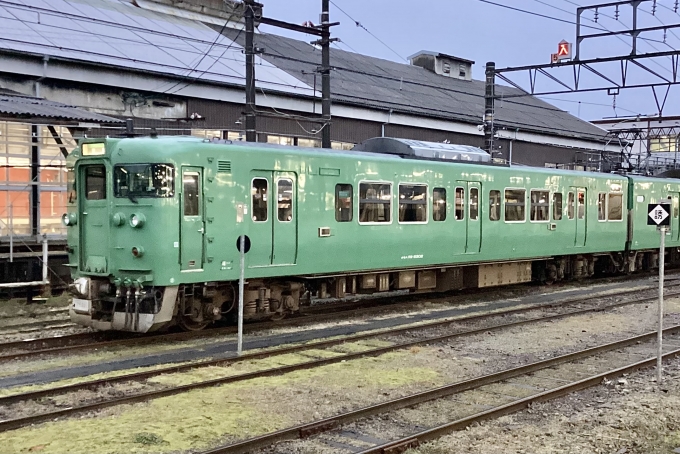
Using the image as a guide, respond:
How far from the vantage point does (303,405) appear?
8.34 metres

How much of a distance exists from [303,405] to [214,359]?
8.17 ft

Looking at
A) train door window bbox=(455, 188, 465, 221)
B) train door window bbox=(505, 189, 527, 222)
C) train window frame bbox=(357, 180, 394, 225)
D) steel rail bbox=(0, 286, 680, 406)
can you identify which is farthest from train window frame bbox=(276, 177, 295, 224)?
train door window bbox=(505, 189, 527, 222)

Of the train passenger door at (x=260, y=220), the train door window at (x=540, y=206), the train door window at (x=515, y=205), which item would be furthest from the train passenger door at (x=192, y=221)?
the train door window at (x=540, y=206)

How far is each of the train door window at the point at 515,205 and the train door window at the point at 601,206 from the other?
4082 mm

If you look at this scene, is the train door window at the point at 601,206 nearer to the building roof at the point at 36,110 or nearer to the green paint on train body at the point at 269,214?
the green paint on train body at the point at 269,214

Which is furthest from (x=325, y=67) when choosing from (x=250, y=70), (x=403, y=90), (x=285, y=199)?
(x=403, y=90)

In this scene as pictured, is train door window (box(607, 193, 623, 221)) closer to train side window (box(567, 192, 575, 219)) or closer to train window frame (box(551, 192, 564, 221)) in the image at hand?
train side window (box(567, 192, 575, 219))

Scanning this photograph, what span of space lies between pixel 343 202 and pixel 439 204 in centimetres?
300

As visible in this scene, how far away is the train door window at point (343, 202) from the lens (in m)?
14.1

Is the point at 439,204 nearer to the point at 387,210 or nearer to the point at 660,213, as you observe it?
the point at 387,210

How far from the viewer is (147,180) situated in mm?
11492

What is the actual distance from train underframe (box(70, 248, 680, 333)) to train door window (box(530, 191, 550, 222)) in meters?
1.27

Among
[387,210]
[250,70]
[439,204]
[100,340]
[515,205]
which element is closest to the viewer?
[100,340]

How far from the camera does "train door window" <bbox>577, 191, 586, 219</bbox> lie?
68.1 feet
